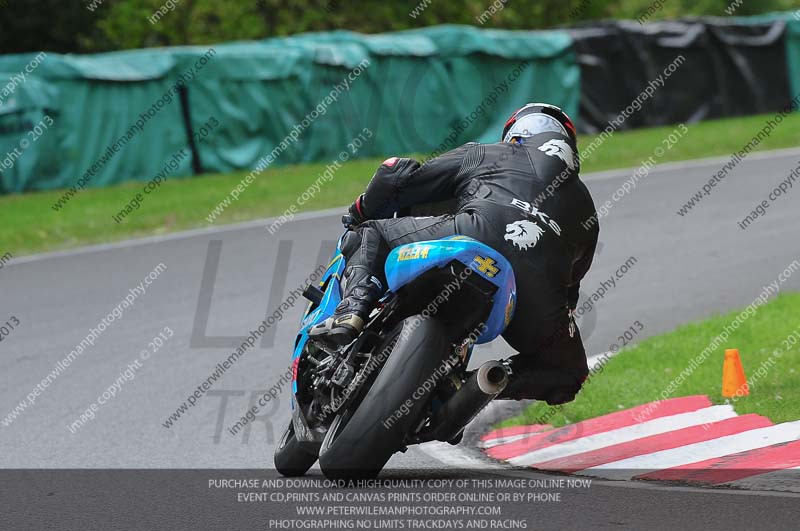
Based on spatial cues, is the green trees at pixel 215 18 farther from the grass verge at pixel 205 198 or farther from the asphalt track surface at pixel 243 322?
the asphalt track surface at pixel 243 322

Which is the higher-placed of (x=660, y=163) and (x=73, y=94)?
(x=73, y=94)

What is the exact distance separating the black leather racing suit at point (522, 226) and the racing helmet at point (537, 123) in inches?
2.6

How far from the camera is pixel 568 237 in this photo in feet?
18.2

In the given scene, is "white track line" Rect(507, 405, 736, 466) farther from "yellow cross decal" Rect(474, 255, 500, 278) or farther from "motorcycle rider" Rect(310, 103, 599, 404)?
"yellow cross decal" Rect(474, 255, 500, 278)

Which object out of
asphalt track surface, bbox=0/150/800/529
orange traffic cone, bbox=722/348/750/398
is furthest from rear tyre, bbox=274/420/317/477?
orange traffic cone, bbox=722/348/750/398

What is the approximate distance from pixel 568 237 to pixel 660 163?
1421cm

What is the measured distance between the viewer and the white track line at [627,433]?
639cm

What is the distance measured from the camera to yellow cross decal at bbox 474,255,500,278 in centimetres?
516

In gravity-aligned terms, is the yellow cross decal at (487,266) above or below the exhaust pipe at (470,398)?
above

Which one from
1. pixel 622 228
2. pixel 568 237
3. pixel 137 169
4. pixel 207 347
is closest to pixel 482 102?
pixel 137 169

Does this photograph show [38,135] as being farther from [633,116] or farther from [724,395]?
[724,395]

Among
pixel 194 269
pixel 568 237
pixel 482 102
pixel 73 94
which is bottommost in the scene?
pixel 482 102

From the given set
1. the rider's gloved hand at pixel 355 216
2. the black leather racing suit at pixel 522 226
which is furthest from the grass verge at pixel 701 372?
the rider's gloved hand at pixel 355 216

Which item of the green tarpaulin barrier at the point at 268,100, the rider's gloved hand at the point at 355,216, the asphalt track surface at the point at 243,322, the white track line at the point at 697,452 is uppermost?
the rider's gloved hand at the point at 355,216
